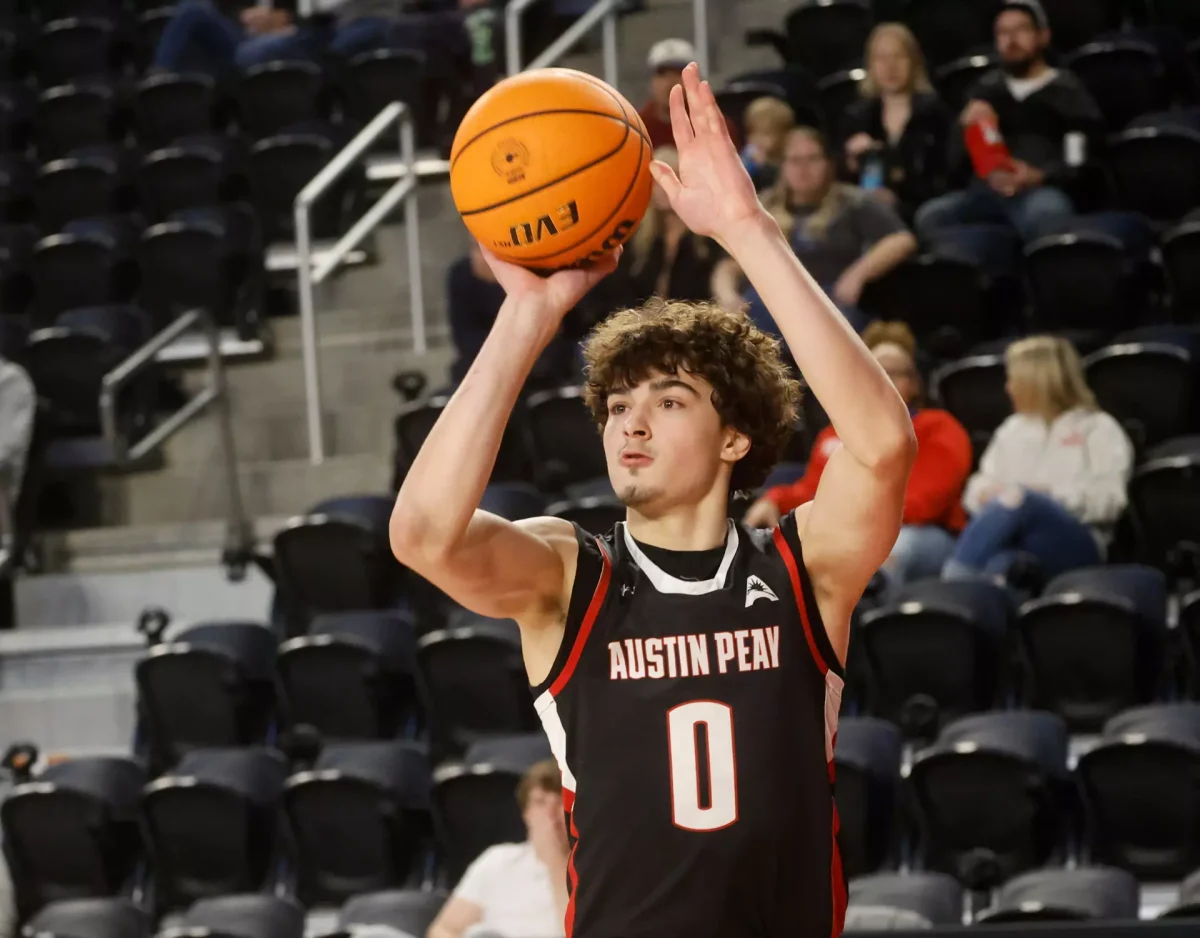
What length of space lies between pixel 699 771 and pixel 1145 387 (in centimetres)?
450

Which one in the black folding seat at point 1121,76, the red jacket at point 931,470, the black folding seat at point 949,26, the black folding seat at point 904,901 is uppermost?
the black folding seat at point 949,26

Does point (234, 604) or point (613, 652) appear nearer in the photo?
point (613, 652)

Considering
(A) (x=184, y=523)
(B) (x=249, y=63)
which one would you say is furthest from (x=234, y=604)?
(B) (x=249, y=63)

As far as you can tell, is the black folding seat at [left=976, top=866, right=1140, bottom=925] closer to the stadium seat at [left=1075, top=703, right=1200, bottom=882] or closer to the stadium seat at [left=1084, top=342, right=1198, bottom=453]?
the stadium seat at [left=1075, top=703, right=1200, bottom=882]

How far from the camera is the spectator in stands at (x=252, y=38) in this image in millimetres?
10531

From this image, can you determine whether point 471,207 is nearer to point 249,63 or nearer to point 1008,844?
point 1008,844

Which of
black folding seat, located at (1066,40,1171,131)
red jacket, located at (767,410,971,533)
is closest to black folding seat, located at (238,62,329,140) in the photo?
black folding seat, located at (1066,40,1171,131)

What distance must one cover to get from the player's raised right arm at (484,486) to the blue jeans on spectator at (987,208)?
524cm

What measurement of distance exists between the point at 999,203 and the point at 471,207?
5328 mm

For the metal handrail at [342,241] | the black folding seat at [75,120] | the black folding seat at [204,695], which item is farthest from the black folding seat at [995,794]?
the black folding seat at [75,120]

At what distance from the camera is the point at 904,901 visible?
504 centimetres

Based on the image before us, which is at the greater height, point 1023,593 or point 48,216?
point 48,216

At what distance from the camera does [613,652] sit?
2699mm

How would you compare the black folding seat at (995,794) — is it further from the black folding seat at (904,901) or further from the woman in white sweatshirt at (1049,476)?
the woman in white sweatshirt at (1049,476)
